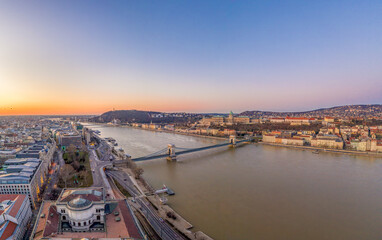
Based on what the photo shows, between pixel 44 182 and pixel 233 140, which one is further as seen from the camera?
pixel 233 140

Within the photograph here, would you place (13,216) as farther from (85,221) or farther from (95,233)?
(95,233)

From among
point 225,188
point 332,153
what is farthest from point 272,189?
point 332,153

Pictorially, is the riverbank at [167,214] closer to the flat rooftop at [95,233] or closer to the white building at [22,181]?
the flat rooftop at [95,233]

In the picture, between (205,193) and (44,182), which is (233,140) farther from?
(44,182)

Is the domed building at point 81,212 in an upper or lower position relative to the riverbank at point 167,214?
upper

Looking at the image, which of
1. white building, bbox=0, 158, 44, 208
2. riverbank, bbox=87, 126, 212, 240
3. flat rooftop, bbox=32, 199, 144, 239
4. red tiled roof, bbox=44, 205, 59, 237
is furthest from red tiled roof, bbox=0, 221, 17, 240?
riverbank, bbox=87, 126, 212, 240

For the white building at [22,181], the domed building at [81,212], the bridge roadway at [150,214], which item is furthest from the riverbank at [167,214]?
the white building at [22,181]

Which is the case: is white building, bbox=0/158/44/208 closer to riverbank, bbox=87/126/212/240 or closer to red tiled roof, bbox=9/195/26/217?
red tiled roof, bbox=9/195/26/217
